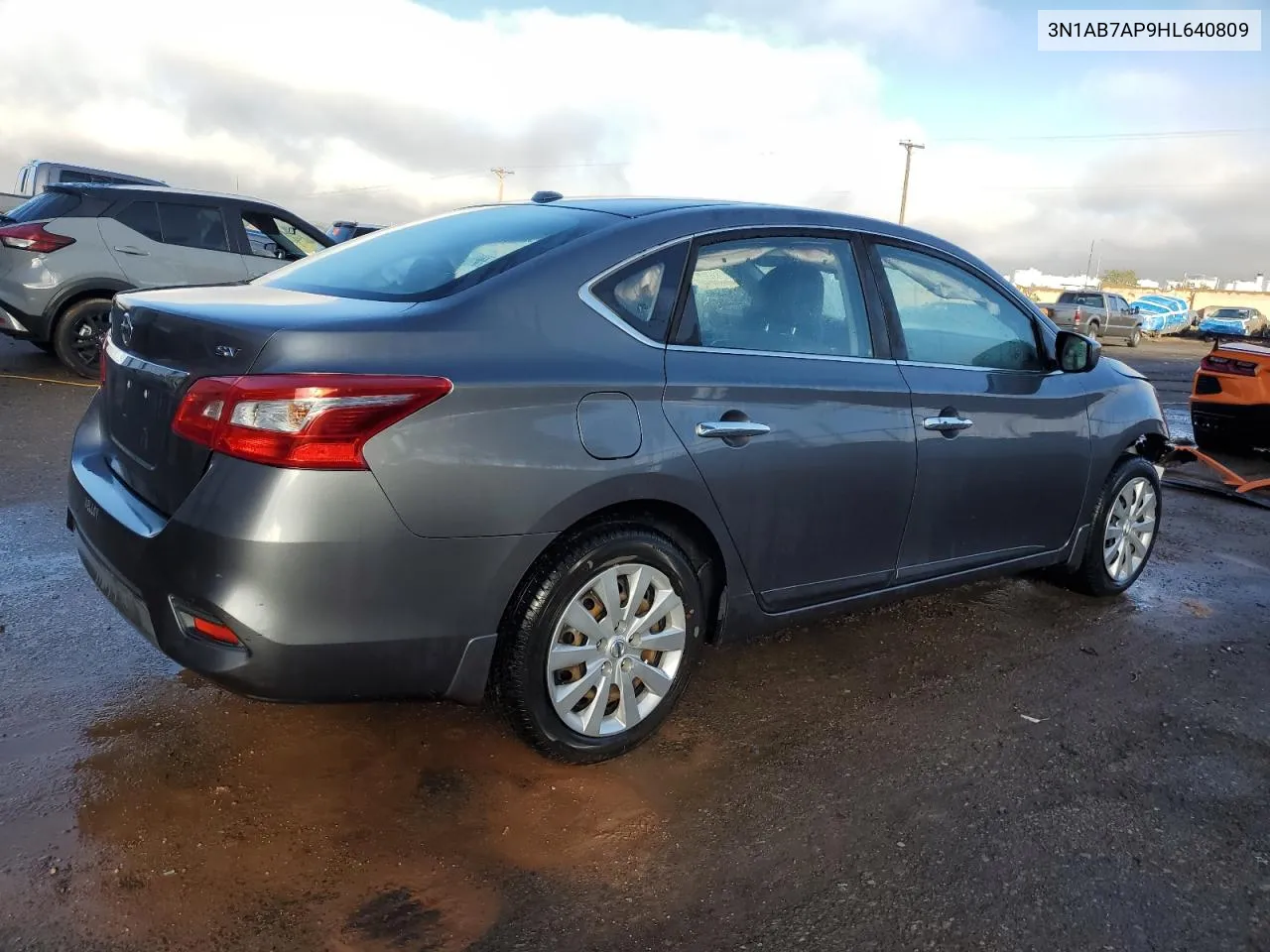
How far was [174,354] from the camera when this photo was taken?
99.1 inches

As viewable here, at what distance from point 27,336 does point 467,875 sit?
8076 mm

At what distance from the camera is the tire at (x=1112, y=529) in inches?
179

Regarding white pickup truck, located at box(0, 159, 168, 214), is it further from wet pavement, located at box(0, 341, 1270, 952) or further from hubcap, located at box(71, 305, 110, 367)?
wet pavement, located at box(0, 341, 1270, 952)

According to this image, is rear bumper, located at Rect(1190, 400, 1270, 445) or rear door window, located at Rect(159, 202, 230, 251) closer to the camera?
rear bumper, located at Rect(1190, 400, 1270, 445)

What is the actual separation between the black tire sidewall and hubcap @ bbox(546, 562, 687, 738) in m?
2.55

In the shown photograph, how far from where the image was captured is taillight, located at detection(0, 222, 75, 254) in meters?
8.16

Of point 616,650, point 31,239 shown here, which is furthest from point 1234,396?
point 31,239

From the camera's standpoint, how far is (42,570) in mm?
4141

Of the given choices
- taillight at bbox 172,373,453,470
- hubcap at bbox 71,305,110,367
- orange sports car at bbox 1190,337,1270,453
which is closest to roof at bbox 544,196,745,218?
taillight at bbox 172,373,453,470

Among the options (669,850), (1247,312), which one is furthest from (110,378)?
(1247,312)

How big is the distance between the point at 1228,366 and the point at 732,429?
768 centimetres

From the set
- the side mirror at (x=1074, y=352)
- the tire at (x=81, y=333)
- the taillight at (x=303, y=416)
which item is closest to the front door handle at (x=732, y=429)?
the taillight at (x=303, y=416)

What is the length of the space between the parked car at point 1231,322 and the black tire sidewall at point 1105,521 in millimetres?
39489

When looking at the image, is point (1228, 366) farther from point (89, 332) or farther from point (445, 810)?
point (89, 332)
